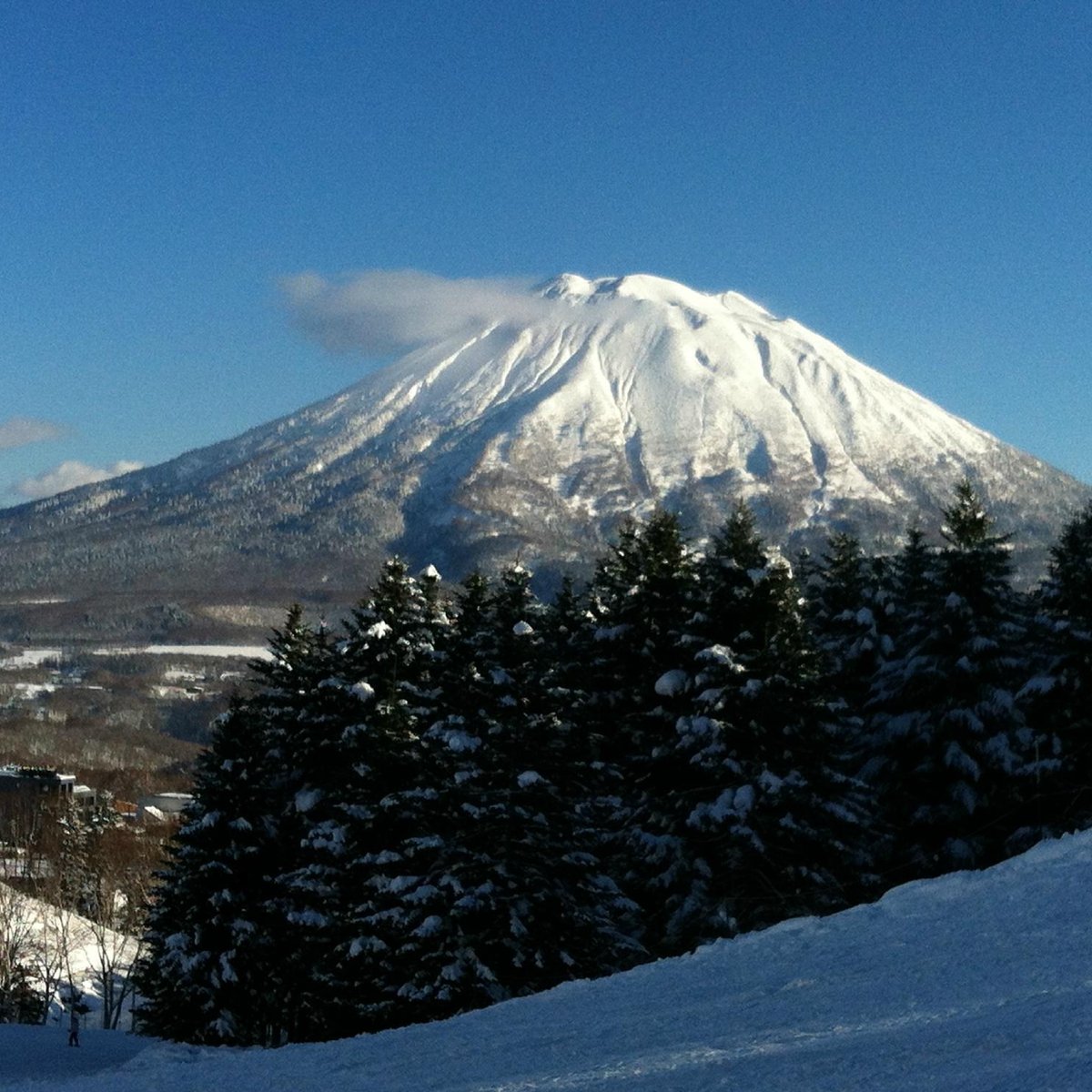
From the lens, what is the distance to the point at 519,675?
20281 millimetres

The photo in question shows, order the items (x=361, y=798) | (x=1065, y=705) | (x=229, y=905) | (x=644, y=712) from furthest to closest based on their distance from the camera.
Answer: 1. (x=229, y=905)
2. (x=1065, y=705)
3. (x=644, y=712)
4. (x=361, y=798)

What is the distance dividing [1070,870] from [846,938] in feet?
6.89

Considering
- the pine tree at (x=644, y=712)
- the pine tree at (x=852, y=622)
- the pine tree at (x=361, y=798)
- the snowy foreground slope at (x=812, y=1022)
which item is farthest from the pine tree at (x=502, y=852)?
the snowy foreground slope at (x=812, y=1022)

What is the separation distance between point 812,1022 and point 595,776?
41.6 ft

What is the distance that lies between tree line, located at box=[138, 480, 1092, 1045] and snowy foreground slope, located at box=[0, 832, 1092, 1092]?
7.82 metres

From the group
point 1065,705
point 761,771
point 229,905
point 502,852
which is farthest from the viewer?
point 229,905

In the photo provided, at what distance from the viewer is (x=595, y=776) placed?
2036 cm

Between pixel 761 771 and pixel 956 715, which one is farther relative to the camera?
pixel 956 715

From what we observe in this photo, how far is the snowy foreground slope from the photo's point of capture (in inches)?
260

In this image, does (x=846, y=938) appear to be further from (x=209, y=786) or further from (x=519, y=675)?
→ (x=209, y=786)

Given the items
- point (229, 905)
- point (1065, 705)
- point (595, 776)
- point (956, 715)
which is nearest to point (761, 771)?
point (595, 776)

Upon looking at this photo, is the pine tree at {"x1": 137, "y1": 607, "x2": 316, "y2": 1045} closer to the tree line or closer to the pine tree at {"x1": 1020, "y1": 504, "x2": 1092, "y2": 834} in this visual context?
the tree line

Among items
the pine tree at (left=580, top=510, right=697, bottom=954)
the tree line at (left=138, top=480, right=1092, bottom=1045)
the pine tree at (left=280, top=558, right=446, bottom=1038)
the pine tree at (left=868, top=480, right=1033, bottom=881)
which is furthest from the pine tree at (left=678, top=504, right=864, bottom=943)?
the pine tree at (left=280, top=558, right=446, bottom=1038)

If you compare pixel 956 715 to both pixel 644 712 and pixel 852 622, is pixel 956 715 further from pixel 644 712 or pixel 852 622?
pixel 644 712
